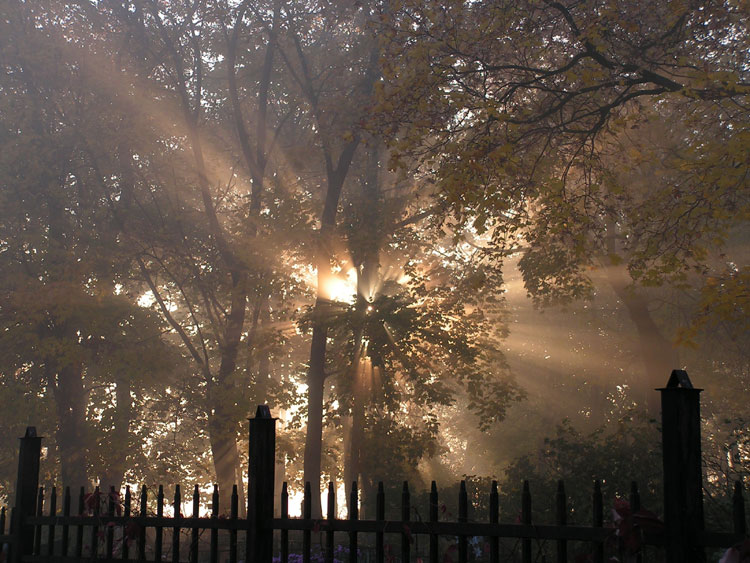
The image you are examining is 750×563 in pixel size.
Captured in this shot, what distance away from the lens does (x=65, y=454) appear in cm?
1891

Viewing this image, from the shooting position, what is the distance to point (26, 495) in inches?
280

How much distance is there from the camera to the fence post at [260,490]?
529 cm

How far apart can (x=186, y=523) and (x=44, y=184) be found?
15.5 m

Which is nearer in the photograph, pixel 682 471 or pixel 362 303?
pixel 682 471

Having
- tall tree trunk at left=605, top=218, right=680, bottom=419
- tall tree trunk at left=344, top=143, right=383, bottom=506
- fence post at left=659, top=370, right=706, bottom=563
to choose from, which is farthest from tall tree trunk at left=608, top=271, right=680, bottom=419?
fence post at left=659, top=370, right=706, bottom=563

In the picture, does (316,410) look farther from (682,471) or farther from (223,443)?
(682,471)

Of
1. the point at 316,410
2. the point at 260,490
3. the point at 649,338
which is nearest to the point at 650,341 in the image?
the point at 649,338

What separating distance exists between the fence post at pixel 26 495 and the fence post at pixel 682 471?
5.77 metres

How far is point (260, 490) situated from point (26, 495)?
320 cm

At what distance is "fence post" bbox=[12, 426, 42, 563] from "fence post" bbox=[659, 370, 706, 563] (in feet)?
18.9

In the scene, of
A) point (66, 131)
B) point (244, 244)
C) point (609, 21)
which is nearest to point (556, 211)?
point (609, 21)

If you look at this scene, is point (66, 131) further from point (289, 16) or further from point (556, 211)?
point (556, 211)

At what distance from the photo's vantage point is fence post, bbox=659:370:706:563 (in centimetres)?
401

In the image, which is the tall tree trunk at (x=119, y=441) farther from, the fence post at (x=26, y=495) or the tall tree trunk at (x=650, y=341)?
the tall tree trunk at (x=650, y=341)
